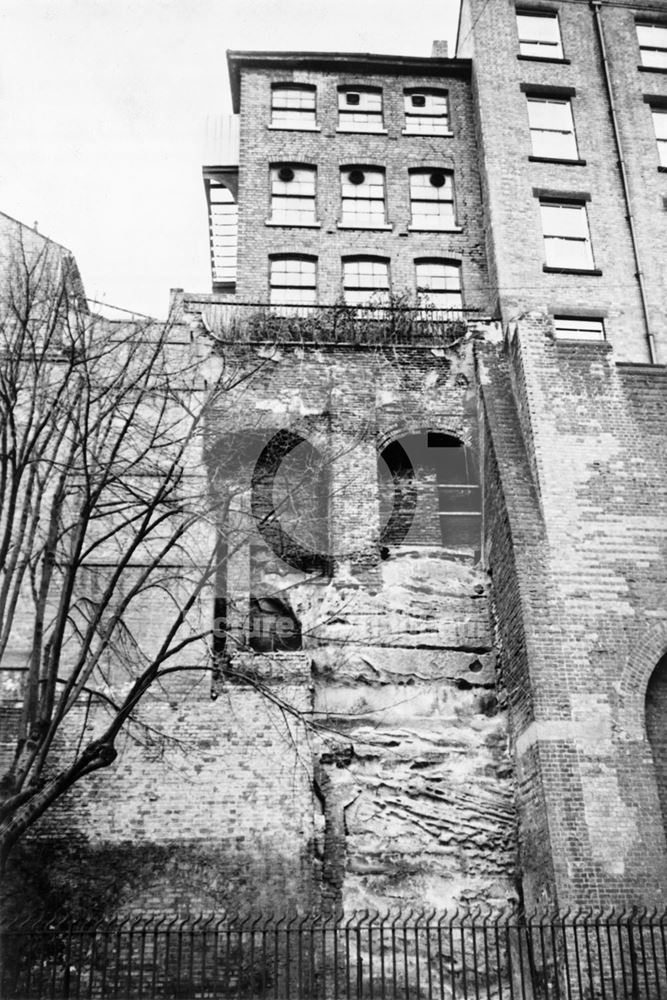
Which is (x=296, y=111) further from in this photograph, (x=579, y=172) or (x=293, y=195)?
(x=579, y=172)

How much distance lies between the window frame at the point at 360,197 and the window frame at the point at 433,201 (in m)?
0.68

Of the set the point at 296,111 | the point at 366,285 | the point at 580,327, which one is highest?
the point at 296,111

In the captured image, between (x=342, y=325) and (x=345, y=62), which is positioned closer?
(x=342, y=325)

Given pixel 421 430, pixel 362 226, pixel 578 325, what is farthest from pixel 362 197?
pixel 421 430

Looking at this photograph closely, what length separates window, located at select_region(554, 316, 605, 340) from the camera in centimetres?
2136

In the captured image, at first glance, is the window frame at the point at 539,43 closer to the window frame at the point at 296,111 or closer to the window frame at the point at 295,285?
the window frame at the point at 296,111

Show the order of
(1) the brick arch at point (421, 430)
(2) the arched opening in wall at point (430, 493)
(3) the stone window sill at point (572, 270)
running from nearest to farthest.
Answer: (2) the arched opening in wall at point (430, 493)
(1) the brick arch at point (421, 430)
(3) the stone window sill at point (572, 270)

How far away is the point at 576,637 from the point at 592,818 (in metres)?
2.66

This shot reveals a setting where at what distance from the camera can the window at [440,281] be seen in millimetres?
22469

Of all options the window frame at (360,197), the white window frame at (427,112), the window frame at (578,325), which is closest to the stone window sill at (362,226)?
the window frame at (360,197)

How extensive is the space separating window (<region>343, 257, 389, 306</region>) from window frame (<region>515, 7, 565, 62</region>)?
6.68 meters

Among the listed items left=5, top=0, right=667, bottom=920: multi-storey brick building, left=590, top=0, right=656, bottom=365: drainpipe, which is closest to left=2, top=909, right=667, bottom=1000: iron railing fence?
left=5, top=0, right=667, bottom=920: multi-storey brick building

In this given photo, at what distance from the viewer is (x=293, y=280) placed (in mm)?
22625

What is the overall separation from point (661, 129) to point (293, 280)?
32.6 feet
